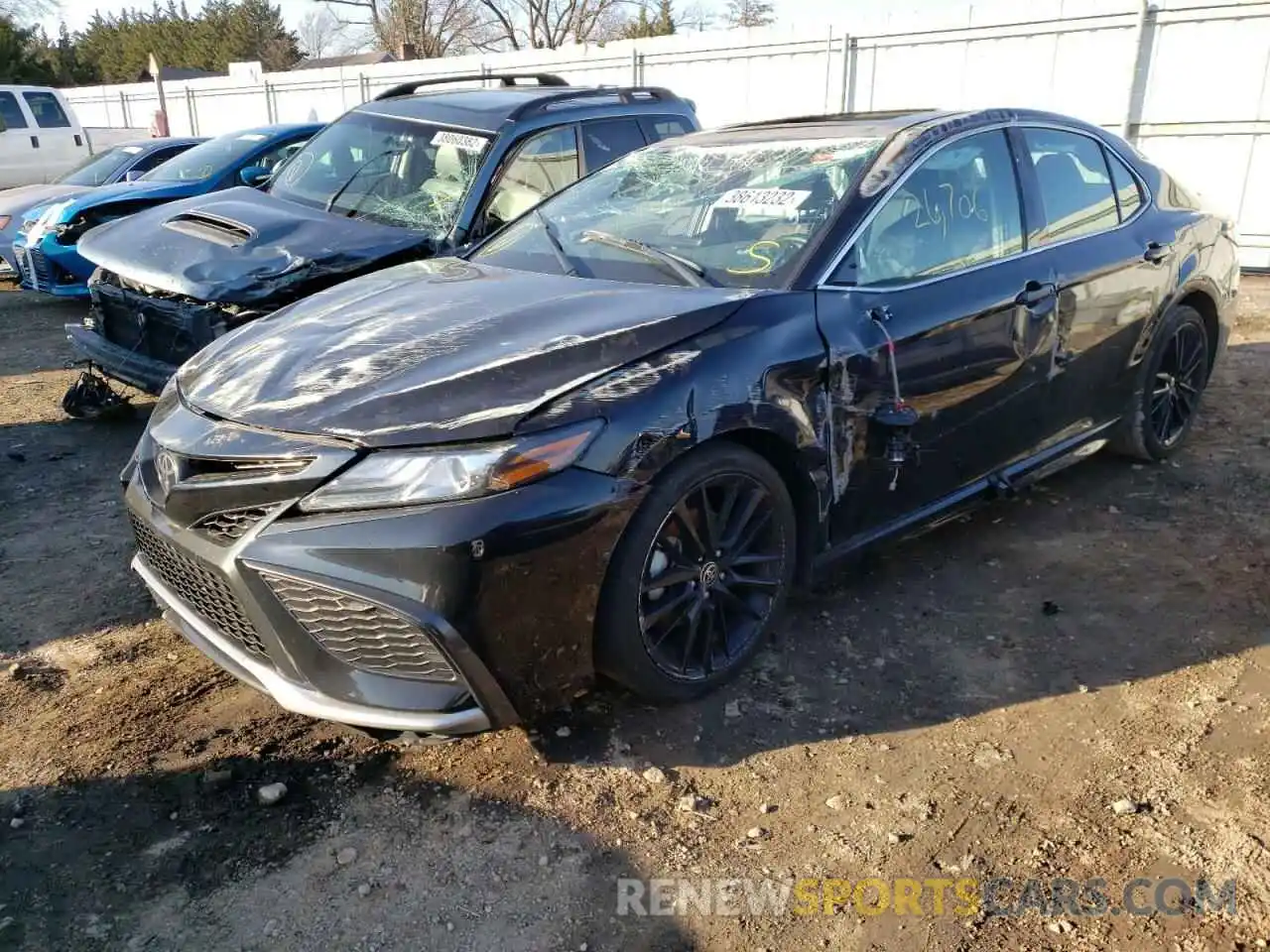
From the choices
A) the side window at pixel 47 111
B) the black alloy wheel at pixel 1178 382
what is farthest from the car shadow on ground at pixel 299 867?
the side window at pixel 47 111

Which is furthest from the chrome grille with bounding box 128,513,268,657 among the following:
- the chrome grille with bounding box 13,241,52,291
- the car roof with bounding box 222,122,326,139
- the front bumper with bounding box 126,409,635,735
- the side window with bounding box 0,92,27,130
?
the side window with bounding box 0,92,27,130

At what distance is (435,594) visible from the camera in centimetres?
236

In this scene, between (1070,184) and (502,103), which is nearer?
(1070,184)

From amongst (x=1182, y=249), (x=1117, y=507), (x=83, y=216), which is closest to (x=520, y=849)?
(x=1117, y=507)

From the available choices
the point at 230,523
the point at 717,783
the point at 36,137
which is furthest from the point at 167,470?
the point at 36,137

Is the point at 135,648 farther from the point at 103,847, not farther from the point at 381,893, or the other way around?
the point at 381,893

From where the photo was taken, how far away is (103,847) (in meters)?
2.49

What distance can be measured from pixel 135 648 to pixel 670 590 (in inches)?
76.2

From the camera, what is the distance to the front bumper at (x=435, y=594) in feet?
7.75

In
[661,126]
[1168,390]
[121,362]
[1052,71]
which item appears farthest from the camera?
[1052,71]

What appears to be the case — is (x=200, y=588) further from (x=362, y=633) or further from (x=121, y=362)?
(x=121, y=362)

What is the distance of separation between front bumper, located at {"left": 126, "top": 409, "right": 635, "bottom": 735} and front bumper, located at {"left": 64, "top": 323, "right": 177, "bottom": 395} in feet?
8.79

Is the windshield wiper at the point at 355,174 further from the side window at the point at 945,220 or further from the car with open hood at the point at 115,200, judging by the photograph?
the side window at the point at 945,220

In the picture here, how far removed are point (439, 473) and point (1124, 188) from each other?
3568mm
